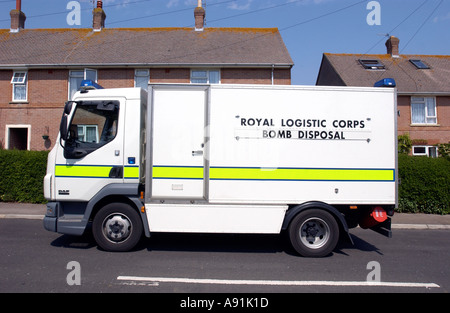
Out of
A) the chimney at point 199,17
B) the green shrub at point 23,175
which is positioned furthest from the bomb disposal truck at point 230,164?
the chimney at point 199,17

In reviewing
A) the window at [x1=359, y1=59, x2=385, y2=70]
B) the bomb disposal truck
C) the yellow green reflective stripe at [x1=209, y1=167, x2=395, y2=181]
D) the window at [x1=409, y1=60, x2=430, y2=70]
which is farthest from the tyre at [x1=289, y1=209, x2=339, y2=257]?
the window at [x1=409, y1=60, x2=430, y2=70]

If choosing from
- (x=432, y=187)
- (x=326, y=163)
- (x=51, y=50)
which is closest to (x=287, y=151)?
(x=326, y=163)

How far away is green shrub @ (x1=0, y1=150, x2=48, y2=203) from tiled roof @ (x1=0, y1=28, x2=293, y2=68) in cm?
695

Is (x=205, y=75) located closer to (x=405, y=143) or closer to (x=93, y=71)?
(x=93, y=71)

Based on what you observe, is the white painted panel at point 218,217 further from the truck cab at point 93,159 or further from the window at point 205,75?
the window at point 205,75

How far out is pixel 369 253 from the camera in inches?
246

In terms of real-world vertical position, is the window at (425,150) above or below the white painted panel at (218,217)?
above

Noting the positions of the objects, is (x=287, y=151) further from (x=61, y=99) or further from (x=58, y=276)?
(x=61, y=99)

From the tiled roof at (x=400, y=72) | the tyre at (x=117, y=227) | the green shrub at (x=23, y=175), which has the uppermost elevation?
the tiled roof at (x=400, y=72)

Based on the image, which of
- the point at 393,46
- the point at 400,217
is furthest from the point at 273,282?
the point at 393,46

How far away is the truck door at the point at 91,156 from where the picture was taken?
5770mm

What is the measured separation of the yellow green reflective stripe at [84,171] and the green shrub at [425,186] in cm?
878

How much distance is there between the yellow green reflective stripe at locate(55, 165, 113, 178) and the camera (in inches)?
227

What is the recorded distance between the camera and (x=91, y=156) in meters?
5.79
